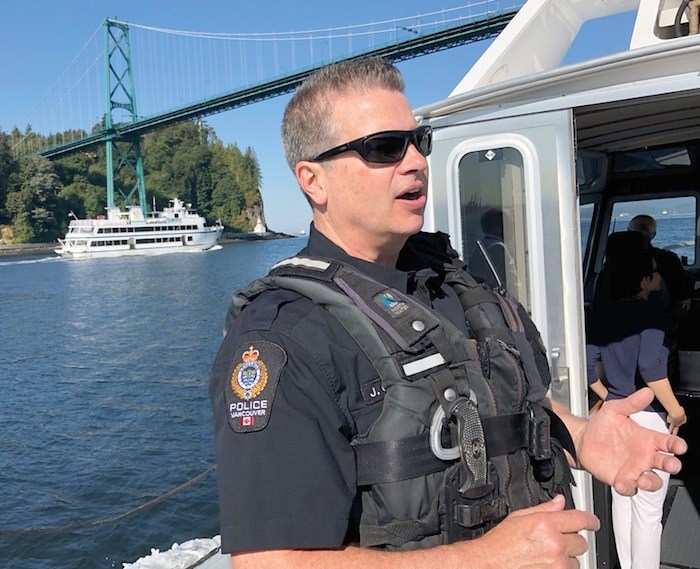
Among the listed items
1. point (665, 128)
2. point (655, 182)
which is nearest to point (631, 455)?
point (665, 128)

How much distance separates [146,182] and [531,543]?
79.8 m

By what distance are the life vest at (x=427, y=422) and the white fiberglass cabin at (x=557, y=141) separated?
0.97 m

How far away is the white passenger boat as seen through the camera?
173 feet

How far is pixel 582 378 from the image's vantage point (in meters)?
2.14

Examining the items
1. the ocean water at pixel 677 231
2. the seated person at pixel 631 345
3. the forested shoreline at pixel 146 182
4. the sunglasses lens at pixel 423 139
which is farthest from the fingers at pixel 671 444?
the forested shoreline at pixel 146 182

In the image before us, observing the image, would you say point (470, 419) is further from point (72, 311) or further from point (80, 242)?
point (80, 242)

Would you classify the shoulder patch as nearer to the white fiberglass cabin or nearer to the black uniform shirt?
the black uniform shirt

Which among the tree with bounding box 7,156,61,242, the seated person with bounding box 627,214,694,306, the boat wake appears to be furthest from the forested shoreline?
the seated person with bounding box 627,214,694,306

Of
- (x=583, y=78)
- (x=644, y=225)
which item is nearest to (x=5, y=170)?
(x=644, y=225)

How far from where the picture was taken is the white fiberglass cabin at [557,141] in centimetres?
203

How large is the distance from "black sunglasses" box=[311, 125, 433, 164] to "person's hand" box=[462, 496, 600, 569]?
661mm

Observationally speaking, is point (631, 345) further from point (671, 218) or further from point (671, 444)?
point (671, 218)

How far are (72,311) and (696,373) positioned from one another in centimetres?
2377

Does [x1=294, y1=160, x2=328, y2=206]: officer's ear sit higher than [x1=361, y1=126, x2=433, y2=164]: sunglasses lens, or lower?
lower
